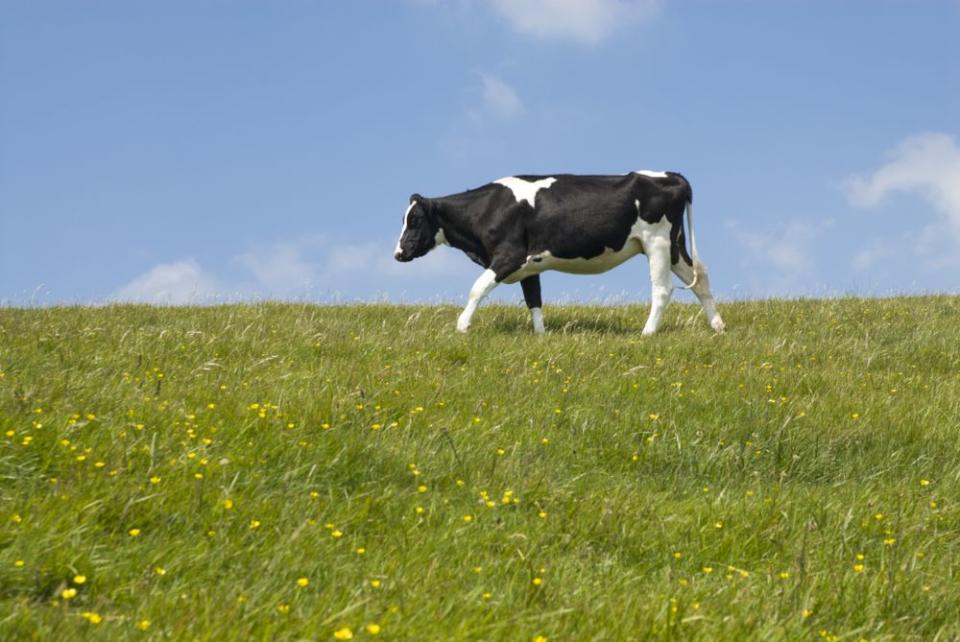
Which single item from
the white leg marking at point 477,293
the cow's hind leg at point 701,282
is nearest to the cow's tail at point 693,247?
the cow's hind leg at point 701,282

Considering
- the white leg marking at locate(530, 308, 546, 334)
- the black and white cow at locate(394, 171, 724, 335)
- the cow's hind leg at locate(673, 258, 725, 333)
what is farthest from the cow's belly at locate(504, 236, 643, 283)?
the cow's hind leg at locate(673, 258, 725, 333)

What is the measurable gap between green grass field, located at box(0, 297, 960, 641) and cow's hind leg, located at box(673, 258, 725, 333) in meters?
4.82

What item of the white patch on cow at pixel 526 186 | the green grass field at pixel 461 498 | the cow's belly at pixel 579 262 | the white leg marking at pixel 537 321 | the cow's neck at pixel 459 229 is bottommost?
the green grass field at pixel 461 498

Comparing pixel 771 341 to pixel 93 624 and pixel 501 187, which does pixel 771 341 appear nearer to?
pixel 501 187

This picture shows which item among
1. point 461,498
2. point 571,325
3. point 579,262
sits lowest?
point 461,498

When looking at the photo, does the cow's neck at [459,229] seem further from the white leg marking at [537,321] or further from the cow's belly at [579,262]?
the white leg marking at [537,321]

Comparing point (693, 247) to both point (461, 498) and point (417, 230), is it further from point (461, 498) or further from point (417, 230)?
point (461, 498)

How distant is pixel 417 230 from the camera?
15180 millimetres

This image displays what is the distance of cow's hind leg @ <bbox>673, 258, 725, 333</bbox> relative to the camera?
15.1 m

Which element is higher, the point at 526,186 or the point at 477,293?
the point at 526,186

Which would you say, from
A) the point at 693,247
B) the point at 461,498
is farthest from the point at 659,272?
the point at 461,498

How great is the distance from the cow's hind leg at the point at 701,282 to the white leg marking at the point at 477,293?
112 inches

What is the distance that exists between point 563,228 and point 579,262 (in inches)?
23.1

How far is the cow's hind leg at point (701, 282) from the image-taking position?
49.6 feet
